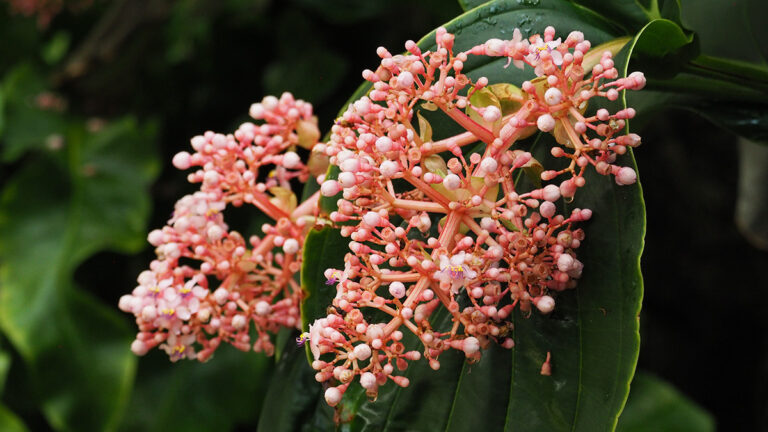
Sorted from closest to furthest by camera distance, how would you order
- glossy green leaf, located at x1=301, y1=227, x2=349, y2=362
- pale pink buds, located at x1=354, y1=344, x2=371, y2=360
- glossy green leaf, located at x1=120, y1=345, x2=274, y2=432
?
pale pink buds, located at x1=354, y1=344, x2=371, y2=360, glossy green leaf, located at x1=301, y1=227, x2=349, y2=362, glossy green leaf, located at x1=120, y1=345, x2=274, y2=432

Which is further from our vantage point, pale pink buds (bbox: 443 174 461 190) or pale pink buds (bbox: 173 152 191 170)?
pale pink buds (bbox: 173 152 191 170)

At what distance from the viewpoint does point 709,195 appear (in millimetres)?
1673

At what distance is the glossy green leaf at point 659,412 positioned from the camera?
1317 mm

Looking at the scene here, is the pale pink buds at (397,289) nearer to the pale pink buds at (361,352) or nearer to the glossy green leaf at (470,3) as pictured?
the pale pink buds at (361,352)

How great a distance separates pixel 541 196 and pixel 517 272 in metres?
0.07

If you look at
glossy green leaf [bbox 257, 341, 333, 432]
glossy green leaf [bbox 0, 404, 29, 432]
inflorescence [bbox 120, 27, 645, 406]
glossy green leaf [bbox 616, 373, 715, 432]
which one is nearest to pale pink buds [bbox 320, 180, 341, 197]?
inflorescence [bbox 120, 27, 645, 406]

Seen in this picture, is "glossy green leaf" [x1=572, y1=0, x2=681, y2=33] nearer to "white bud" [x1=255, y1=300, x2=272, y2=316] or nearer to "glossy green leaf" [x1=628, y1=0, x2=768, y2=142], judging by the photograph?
"glossy green leaf" [x1=628, y1=0, x2=768, y2=142]

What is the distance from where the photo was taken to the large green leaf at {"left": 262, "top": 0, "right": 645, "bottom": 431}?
0.53 meters

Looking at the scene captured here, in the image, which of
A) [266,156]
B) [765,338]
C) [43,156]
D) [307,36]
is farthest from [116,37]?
[765,338]

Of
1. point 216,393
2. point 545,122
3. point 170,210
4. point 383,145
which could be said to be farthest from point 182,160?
point 170,210

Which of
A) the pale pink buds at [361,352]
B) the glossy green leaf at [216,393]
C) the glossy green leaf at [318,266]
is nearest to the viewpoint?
the pale pink buds at [361,352]

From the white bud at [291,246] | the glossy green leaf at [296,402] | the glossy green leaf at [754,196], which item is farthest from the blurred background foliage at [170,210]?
the white bud at [291,246]

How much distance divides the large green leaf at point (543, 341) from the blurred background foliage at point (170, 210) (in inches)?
33.2

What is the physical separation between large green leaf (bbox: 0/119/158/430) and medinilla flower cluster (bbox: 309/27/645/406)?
109 cm
